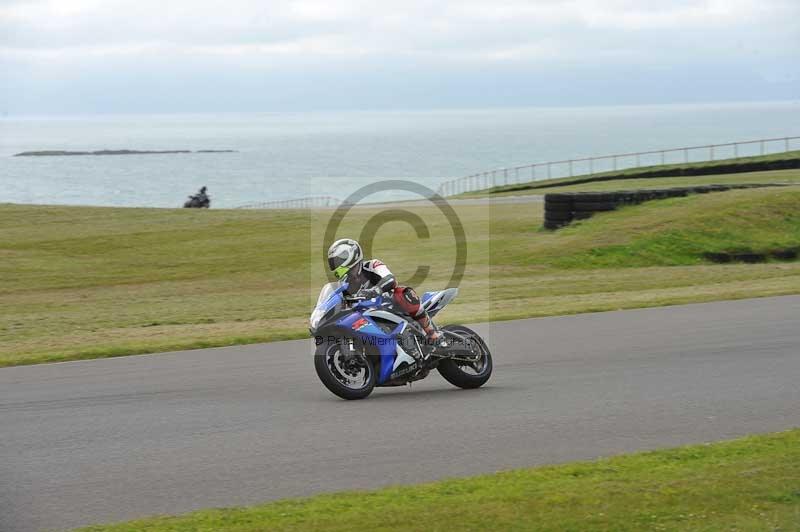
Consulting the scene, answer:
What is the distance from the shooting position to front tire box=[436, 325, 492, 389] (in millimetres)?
11445

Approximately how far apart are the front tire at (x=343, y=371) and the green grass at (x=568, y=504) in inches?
129

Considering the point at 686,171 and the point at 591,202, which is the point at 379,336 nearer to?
the point at 591,202

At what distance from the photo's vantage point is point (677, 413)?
9883mm

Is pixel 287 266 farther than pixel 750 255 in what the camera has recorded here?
Yes

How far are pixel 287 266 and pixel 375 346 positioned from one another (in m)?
18.1

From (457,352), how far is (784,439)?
371cm

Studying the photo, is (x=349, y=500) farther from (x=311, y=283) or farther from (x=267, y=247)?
(x=267, y=247)

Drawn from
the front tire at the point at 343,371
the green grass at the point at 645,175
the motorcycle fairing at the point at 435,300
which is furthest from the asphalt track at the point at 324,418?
the green grass at the point at 645,175

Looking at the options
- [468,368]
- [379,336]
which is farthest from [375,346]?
[468,368]

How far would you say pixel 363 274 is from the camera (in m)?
10.8

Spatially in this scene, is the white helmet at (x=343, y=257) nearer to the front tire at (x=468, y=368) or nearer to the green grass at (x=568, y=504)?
the front tire at (x=468, y=368)

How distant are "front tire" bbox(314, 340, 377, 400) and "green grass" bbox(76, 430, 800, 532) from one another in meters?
3.27

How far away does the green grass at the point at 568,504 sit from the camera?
641cm

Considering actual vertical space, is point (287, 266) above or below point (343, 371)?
above
